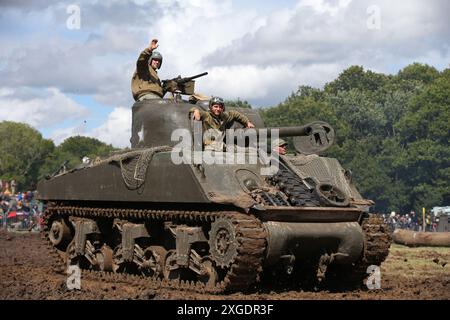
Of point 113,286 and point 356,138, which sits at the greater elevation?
point 356,138

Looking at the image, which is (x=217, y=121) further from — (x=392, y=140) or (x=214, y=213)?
(x=392, y=140)

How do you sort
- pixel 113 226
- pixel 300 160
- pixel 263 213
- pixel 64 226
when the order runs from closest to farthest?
pixel 263 213, pixel 300 160, pixel 113 226, pixel 64 226

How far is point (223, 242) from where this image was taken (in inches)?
477

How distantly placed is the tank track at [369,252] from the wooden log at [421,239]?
483 inches

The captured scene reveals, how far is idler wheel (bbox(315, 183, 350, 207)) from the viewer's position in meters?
12.9

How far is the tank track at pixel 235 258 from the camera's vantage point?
11750 mm

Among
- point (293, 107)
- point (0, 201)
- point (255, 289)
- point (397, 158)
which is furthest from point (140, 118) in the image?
point (293, 107)

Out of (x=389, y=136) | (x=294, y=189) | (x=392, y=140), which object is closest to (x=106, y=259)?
(x=294, y=189)

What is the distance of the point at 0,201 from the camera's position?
36.1 meters

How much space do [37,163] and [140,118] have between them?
250ft

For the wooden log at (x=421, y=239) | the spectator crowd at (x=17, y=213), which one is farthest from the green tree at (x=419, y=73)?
the wooden log at (x=421, y=239)

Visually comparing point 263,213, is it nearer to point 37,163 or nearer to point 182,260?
point 182,260

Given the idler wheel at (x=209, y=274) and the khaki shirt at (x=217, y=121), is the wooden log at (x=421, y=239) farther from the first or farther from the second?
the idler wheel at (x=209, y=274)

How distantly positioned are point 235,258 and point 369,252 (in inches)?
106
